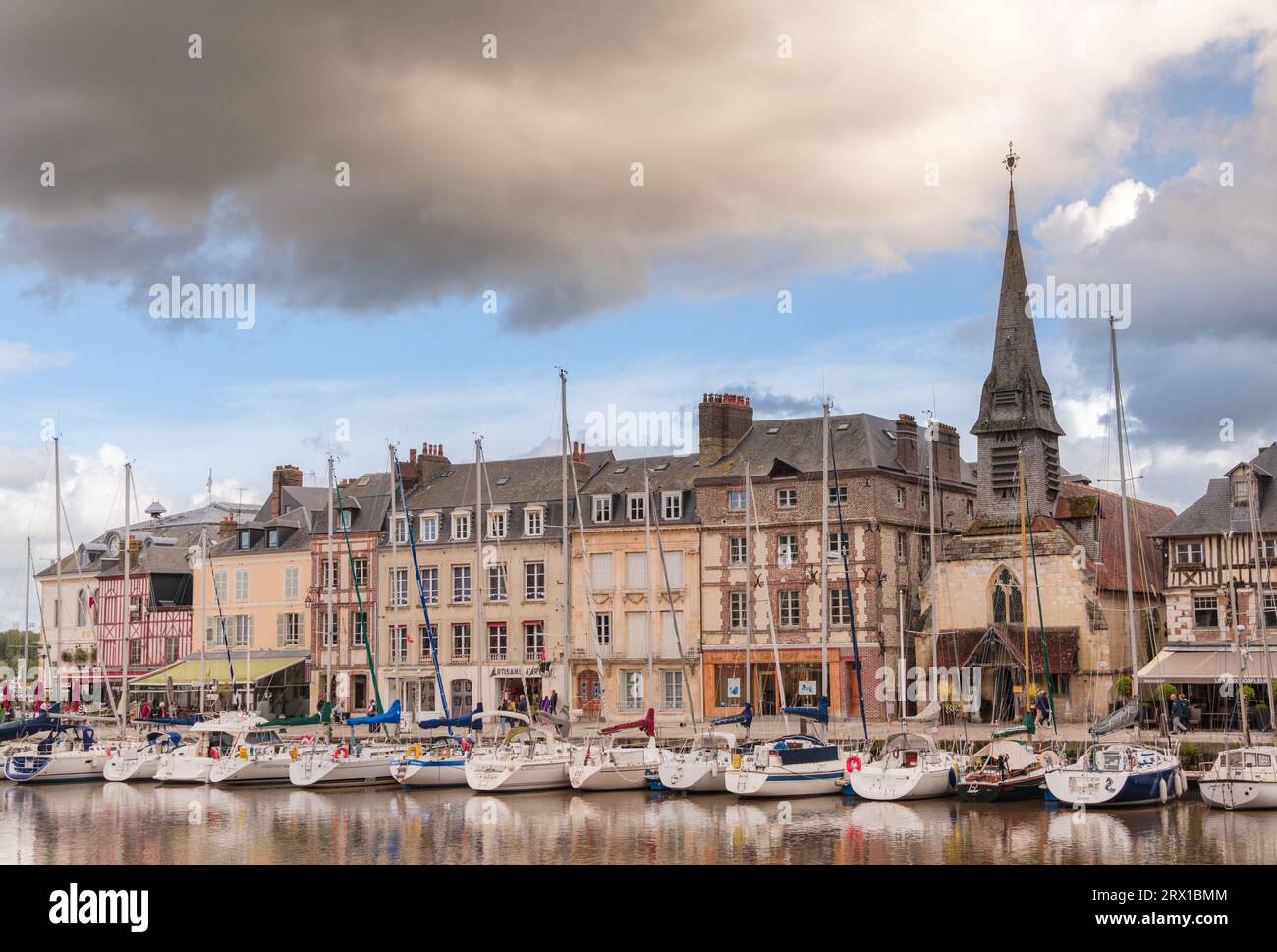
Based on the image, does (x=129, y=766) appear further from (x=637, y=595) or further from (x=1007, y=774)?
(x=1007, y=774)

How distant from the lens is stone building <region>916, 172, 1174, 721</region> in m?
49.1

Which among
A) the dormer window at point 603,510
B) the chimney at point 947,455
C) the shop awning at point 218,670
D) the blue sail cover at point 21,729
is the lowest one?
the blue sail cover at point 21,729

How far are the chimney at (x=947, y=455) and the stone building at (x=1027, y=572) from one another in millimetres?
4111

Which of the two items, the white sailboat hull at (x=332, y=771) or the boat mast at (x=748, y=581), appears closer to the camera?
the white sailboat hull at (x=332, y=771)

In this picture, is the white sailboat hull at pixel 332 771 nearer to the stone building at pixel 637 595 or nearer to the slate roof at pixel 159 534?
the stone building at pixel 637 595

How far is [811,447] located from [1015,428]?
24.5 feet

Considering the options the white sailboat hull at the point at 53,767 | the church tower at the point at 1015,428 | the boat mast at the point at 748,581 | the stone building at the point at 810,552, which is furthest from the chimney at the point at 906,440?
the white sailboat hull at the point at 53,767

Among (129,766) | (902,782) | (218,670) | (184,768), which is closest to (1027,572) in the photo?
(902,782)

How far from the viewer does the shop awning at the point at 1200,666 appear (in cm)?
4281

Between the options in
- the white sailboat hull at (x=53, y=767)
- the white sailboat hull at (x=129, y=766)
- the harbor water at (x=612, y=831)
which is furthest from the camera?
the white sailboat hull at (x=129, y=766)

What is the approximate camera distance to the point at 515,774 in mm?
38719

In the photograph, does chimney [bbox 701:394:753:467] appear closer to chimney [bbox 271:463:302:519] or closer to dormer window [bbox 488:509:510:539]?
dormer window [bbox 488:509:510:539]

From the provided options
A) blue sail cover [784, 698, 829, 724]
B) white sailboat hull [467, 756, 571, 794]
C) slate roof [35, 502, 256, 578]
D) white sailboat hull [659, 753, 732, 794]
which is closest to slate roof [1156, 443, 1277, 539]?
blue sail cover [784, 698, 829, 724]
